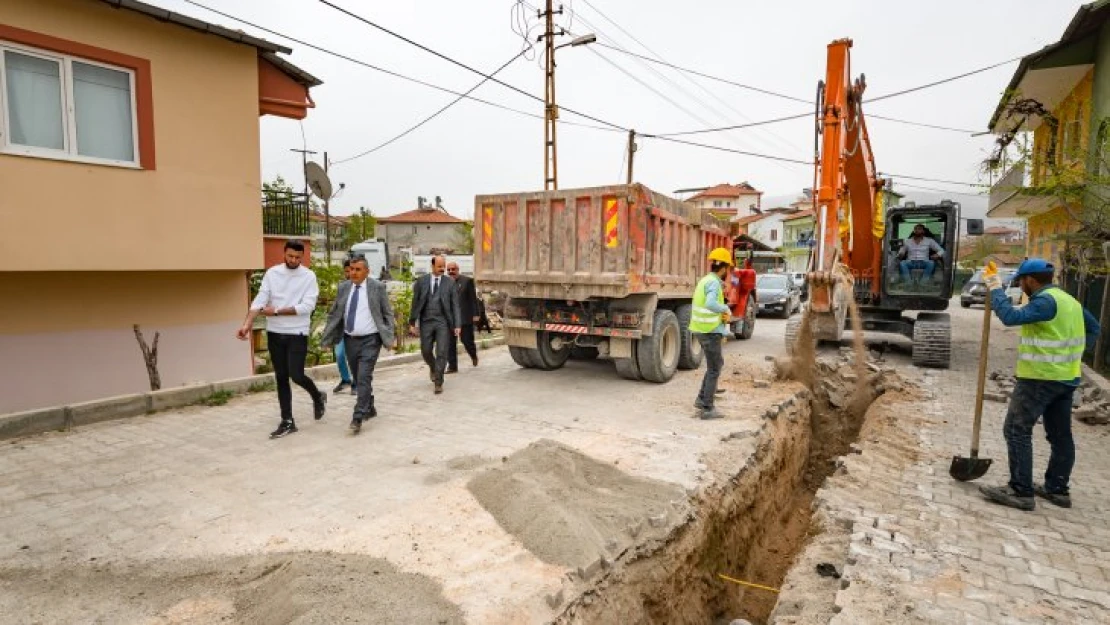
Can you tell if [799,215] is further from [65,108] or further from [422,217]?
[65,108]

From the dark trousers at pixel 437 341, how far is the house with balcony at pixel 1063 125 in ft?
27.4

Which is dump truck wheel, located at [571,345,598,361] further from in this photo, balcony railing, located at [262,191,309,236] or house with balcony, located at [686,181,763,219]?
house with balcony, located at [686,181,763,219]

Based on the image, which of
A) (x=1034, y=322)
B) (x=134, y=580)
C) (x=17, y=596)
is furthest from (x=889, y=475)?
(x=17, y=596)

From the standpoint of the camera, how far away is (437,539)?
11.2ft

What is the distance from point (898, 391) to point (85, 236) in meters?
9.94

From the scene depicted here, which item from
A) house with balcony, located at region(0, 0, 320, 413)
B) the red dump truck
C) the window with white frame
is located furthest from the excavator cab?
the window with white frame

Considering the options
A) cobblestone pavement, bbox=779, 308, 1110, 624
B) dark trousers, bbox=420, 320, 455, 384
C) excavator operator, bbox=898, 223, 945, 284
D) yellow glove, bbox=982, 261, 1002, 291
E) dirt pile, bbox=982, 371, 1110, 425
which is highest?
excavator operator, bbox=898, 223, 945, 284

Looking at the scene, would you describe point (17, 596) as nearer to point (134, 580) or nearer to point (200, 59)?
point (134, 580)

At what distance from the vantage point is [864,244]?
31.6 ft

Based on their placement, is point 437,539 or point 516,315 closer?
point 437,539

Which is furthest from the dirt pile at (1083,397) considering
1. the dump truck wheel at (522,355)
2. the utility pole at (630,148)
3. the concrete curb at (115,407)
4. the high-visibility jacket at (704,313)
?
the utility pole at (630,148)

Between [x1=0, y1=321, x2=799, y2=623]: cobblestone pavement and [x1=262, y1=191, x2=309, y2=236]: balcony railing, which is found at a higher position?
[x1=262, y1=191, x2=309, y2=236]: balcony railing

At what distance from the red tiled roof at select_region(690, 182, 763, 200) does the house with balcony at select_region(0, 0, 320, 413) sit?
6242 centimetres

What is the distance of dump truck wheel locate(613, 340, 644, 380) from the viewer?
777 centimetres
